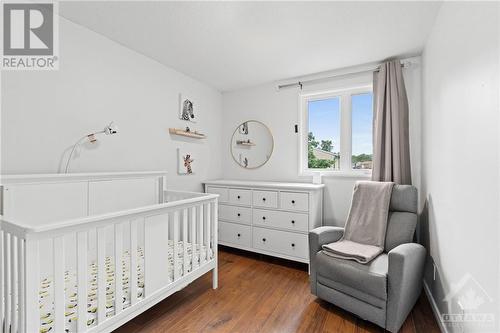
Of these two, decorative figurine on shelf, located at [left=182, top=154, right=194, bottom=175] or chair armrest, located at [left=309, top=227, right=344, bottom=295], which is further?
decorative figurine on shelf, located at [left=182, top=154, right=194, bottom=175]

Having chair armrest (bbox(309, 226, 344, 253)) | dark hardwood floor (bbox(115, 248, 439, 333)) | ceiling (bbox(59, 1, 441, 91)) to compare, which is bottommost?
dark hardwood floor (bbox(115, 248, 439, 333))

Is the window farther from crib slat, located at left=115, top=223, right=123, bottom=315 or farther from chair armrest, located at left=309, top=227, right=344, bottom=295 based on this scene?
crib slat, located at left=115, top=223, right=123, bottom=315

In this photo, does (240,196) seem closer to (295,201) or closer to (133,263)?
(295,201)

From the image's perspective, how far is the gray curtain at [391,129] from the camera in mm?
2367

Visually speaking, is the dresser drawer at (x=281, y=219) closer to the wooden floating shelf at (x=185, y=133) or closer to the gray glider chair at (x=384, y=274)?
the gray glider chair at (x=384, y=274)

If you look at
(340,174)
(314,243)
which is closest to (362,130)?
(340,174)

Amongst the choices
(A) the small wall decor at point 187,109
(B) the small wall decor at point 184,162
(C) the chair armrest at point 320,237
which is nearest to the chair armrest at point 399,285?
(C) the chair armrest at point 320,237

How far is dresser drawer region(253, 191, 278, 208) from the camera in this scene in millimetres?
2705

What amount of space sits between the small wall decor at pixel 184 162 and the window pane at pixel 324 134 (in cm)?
152

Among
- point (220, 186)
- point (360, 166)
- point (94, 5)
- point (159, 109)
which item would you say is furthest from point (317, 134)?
point (94, 5)

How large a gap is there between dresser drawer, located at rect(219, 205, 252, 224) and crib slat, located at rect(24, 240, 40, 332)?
2.05 metres

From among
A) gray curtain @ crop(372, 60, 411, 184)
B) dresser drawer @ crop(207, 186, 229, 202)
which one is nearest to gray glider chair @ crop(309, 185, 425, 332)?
gray curtain @ crop(372, 60, 411, 184)

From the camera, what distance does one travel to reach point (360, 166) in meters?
2.77

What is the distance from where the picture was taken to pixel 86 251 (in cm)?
123
